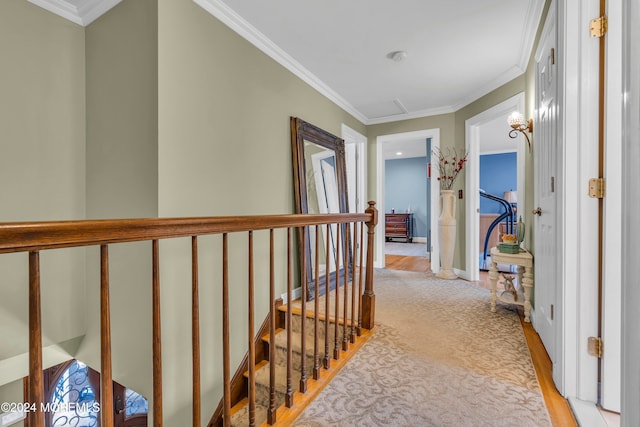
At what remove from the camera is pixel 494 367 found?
1.72 meters

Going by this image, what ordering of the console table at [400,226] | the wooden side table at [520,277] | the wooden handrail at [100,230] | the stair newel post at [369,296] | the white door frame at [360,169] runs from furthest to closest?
1. the console table at [400,226]
2. the white door frame at [360,169]
3. the wooden side table at [520,277]
4. the stair newel post at [369,296]
5. the wooden handrail at [100,230]

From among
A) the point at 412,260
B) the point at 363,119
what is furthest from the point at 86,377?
the point at 412,260

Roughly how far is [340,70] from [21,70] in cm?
245

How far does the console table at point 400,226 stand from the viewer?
836 centimetres

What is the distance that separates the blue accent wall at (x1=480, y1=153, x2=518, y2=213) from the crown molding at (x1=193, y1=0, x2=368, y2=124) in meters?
5.49

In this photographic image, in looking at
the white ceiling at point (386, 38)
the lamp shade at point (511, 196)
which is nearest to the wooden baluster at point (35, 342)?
the white ceiling at point (386, 38)

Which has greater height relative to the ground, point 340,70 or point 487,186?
point 340,70

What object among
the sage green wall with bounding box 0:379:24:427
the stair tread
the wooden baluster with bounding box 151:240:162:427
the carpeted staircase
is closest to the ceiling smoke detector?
the carpeted staircase

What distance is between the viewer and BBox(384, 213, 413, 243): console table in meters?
8.36

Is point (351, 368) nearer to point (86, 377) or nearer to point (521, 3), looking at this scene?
point (86, 377)

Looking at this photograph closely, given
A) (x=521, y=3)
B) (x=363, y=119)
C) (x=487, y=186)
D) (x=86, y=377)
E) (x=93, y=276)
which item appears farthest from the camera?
(x=487, y=186)

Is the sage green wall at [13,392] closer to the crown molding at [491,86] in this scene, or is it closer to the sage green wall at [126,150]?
the sage green wall at [126,150]

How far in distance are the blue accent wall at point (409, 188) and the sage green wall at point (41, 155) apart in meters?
Answer: 7.70

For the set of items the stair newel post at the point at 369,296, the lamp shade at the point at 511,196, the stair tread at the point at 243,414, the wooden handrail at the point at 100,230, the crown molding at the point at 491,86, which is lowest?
the stair tread at the point at 243,414
